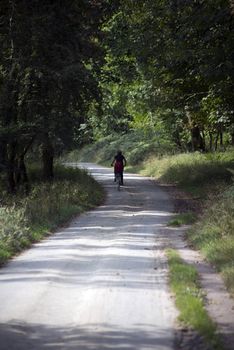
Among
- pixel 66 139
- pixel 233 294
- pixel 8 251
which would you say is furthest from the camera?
pixel 66 139

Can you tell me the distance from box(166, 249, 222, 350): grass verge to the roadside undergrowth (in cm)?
383

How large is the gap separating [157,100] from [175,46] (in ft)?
26.0

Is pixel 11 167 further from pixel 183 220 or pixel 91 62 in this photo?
pixel 183 220

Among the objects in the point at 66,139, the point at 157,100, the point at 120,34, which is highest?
the point at 120,34

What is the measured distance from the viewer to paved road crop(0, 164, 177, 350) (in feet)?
21.4

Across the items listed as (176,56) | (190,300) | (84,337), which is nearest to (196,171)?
(176,56)

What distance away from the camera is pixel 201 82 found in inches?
982

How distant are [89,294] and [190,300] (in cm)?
158

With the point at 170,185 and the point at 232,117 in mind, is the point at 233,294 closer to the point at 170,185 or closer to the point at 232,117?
the point at 232,117

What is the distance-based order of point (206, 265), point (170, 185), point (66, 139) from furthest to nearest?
point (170, 185) → point (66, 139) → point (206, 265)

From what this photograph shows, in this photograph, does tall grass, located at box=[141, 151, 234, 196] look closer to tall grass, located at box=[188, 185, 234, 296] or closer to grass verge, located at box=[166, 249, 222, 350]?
tall grass, located at box=[188, 185, 234, 296]

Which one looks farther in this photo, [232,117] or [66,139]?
[232,117]

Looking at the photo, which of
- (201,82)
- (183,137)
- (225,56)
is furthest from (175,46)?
(183,137)

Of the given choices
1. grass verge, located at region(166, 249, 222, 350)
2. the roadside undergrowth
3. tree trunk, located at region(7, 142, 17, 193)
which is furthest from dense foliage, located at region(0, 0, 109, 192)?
grass verge, located at region(166, 249, 222, 350)
